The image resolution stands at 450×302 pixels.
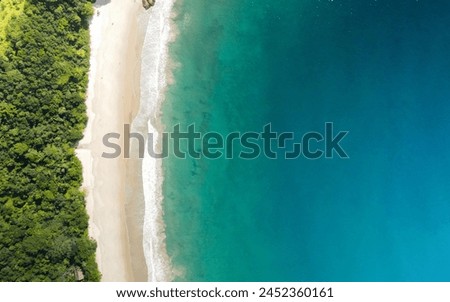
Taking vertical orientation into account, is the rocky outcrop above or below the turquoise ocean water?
above

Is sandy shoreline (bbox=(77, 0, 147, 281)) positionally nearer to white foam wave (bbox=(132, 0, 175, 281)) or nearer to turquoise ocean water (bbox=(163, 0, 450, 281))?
white foam wave (bbox=(132, 0, 175, 281))

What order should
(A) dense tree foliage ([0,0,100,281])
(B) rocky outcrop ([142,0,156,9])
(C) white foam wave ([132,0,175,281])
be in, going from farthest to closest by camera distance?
(B) rocky outcrop ([142,0,156,9]) < (C) white foam wave ([132,0,175,281]) < (A) dense tree foliage ([0,0,100,281])

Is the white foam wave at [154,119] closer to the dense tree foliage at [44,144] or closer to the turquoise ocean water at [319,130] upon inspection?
the turquoise ocean water at [319,130]

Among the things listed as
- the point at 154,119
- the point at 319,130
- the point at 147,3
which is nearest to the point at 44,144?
the point at 154,119

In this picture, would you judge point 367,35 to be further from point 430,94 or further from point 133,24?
point 133,24

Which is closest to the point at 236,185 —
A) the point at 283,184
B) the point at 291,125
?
the point at 283,184

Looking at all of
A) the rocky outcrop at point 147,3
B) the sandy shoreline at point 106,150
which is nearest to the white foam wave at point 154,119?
the rocky outcrop at point 147,3

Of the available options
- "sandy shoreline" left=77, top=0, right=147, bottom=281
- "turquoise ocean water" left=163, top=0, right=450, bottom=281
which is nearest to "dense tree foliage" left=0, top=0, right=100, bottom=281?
"sandy shoreline" left=77, top=0, right=147, bottom=281
